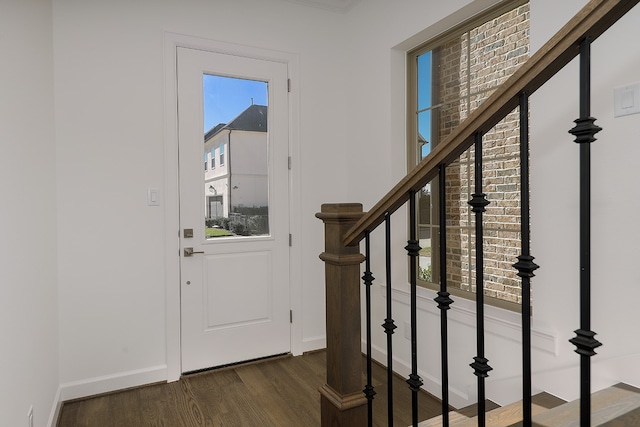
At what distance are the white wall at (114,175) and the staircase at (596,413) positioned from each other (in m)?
1.99

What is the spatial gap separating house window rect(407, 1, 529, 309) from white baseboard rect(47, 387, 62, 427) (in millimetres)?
2304

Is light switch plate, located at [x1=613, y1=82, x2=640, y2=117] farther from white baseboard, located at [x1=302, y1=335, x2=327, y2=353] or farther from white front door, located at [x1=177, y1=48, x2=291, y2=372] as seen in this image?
white baseboard, located at [x1=302, y1=335, x2=327, y2=353]

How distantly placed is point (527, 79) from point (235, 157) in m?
2.48

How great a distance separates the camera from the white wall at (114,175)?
260 cm

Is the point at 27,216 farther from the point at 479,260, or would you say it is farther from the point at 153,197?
the point at 479,260

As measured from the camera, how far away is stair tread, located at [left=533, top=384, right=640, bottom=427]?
140 centimetres

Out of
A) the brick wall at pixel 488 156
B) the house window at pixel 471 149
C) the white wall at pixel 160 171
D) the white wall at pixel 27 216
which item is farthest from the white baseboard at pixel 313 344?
the white wall at pixel 27 216

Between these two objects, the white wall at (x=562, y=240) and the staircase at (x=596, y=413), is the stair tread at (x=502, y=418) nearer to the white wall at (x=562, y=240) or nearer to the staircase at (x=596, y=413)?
the staircase at (x=596, y=413)

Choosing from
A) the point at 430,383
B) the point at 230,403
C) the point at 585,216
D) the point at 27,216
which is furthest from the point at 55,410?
the point at 585,216

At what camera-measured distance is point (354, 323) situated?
154 cm

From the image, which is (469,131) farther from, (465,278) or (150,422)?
(150,422)

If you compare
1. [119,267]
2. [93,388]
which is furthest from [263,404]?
[119,267]

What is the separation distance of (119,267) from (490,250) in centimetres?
231

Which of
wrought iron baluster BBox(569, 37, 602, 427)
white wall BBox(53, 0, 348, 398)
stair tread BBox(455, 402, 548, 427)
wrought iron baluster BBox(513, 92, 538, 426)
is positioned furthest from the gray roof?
wrought iron baluster BBox(569, 37, 602, 427)
